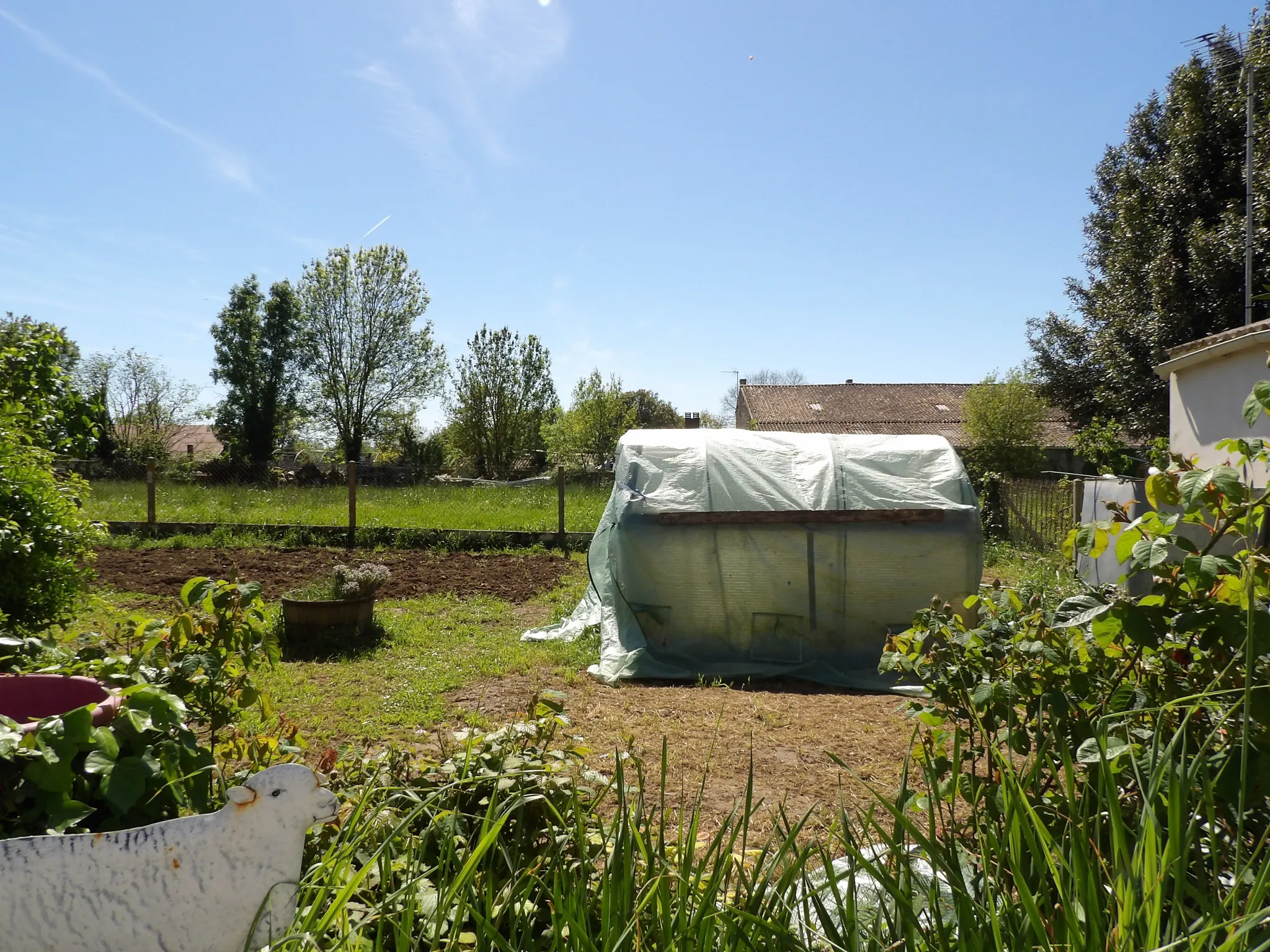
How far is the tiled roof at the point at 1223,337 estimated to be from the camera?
25.9ft

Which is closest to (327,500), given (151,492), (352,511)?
(151,492)

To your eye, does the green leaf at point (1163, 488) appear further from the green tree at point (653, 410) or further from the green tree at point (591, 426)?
the green tree at point (653, 410)

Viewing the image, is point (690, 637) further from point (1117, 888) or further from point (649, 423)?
point (649, 423)

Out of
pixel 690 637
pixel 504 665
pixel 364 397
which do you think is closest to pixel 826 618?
pixel 690 637

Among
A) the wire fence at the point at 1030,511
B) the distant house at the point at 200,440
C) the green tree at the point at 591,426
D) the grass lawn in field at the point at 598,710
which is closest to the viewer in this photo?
Result: the grass lawn in field at the point at 598,710

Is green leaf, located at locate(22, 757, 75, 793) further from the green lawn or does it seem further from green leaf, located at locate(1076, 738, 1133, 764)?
the green lawn

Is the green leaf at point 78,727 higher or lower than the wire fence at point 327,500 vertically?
lower

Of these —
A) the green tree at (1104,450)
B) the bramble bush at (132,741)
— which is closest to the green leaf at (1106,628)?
the bramble bush at (132,741)

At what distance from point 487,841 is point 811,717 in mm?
4126

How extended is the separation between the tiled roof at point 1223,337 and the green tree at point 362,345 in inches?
1065

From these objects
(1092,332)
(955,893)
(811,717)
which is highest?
(1092,332)

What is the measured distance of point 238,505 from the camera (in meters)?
14.3

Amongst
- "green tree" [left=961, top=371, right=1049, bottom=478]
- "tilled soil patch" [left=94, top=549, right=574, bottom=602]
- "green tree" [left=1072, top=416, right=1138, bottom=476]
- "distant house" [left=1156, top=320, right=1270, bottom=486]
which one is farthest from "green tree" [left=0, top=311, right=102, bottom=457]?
"green tree" [left=961, top=371, right=1049, bottom=478]

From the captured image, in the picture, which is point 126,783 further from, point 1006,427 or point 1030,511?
point 1006,427
